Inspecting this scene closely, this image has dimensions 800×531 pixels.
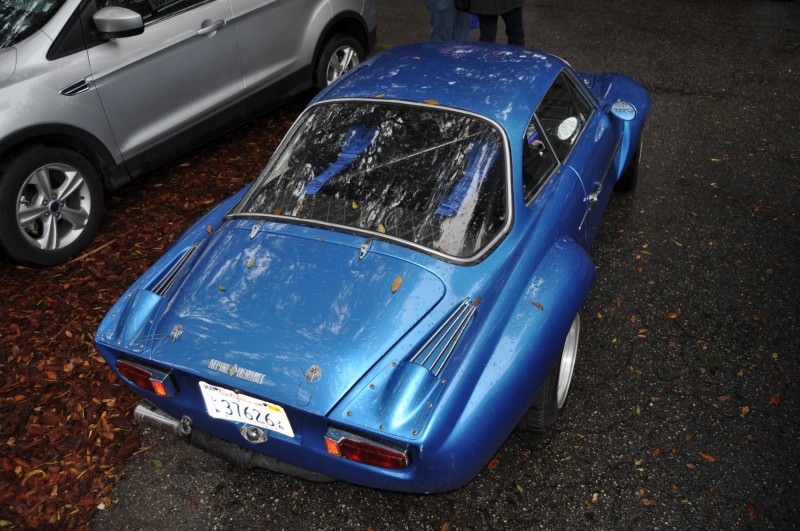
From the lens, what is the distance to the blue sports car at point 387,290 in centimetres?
239

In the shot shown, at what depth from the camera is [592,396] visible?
11.2 ft

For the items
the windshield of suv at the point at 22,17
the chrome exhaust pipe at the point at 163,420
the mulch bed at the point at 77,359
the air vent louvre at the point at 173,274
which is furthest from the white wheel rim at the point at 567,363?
the windshield of suv at the point at 22,17

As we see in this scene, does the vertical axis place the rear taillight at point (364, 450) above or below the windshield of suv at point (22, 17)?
below

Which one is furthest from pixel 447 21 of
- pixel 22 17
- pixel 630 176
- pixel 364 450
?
pixel 364 450

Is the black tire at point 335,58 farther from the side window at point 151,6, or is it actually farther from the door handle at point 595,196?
the door handle at point 595,196

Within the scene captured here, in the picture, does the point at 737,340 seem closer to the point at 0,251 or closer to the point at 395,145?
the point at 395,145

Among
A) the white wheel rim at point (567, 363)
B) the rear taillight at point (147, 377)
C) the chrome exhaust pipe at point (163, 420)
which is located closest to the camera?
the rear taillight at point (147, 377)

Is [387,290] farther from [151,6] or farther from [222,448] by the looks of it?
[151,6]

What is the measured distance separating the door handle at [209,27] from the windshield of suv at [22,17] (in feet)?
3.01

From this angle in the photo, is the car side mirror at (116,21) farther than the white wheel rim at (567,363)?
Yes

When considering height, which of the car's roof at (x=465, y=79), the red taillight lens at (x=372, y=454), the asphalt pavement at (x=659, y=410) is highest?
the car's roof at (x=465, y=79)

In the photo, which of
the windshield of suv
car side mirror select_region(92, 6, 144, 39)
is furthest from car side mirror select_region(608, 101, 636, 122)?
the windshield of suv

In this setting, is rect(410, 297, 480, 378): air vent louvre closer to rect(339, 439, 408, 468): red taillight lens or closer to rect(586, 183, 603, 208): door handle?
rect(339, 439, 408, 468): red taillight lens

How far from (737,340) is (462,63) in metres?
2.09
